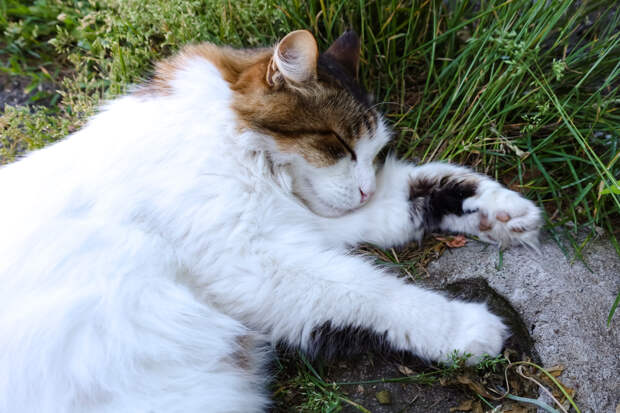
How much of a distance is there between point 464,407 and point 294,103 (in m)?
1.16

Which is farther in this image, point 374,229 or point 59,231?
point 374,229

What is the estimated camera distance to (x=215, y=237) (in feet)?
5.03

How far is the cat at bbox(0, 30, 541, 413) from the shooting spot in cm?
133

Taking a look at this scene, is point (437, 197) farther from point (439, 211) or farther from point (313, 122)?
point (313, 122)

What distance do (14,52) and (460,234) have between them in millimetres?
2853

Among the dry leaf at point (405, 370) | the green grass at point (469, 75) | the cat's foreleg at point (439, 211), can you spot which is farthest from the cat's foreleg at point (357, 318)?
the green grass at point (469, 75)

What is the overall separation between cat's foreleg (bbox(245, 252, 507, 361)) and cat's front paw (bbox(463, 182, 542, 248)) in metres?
0.38

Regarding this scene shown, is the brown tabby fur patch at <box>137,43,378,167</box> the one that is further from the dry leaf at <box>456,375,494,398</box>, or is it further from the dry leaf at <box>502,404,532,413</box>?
the dry leaf at <box>502,404,532,413</box>

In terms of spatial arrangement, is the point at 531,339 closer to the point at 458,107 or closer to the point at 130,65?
the point at 458,107

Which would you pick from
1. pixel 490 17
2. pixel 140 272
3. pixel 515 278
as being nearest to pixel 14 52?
pixel 140 272

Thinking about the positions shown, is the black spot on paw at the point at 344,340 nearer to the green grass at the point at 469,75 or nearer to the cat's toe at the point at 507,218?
the cat's toe at the point at 507,218

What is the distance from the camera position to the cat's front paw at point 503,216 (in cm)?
175

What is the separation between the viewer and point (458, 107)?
6.91 ft

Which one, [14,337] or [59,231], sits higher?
[59,231]
